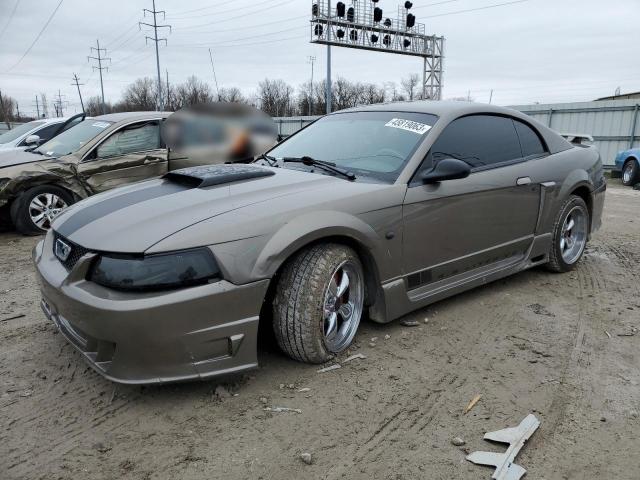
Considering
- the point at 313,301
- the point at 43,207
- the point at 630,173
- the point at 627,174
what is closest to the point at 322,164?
the point at 313,301

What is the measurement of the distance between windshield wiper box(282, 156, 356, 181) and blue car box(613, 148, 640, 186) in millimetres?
12703

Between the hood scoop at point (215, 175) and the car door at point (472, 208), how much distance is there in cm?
98

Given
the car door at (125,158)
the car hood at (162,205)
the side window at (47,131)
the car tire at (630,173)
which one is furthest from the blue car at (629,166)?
the side window at (47,131)

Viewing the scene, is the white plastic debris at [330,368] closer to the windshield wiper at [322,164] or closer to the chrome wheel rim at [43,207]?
the windshield wiper at [322,164]

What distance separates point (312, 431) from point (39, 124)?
9.57m

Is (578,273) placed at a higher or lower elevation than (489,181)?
lower

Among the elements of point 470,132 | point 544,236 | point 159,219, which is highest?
point 470,132

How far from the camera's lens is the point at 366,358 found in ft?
10.1

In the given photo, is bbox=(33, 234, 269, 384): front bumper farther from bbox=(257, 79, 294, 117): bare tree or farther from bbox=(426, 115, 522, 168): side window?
bbox=(257, 79, 294, 117): bare tree

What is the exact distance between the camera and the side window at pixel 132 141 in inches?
262

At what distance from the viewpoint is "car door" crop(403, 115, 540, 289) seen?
3295mm

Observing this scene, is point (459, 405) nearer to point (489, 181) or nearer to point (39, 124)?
point (489, 181)

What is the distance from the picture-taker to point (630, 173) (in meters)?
13.4

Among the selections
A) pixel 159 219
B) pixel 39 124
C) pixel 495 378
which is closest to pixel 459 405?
pixel 495 378
